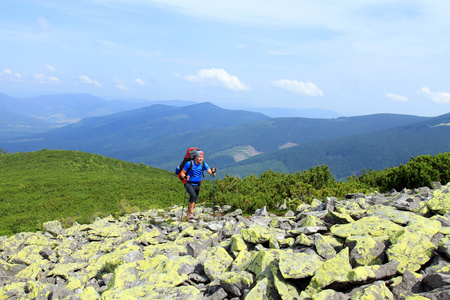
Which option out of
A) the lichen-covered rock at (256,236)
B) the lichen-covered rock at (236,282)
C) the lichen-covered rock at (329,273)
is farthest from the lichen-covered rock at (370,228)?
the lichen-covered rock at (236,282)

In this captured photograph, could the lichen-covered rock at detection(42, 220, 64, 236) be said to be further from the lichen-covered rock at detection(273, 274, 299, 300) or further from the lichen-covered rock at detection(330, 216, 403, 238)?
the lichen-covered rock at detection(330, 216, 403, 238)

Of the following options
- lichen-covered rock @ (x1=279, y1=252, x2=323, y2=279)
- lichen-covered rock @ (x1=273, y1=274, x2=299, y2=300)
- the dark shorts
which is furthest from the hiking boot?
lichen-covered rock @ (x1=273, y1=274, x2=299, y2=300)

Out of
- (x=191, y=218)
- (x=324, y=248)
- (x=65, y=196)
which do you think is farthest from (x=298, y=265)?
(x=65, y=196)

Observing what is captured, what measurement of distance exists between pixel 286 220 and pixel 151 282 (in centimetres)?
565

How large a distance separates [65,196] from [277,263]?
25697 millimetres

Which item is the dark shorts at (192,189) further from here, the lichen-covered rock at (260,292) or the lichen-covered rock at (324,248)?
the lichen-covered rock at (260,292)

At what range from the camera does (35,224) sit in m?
18.8

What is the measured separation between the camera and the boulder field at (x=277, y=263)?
17.8 ft

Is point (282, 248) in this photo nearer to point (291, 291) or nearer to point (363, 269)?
point (291, 291)

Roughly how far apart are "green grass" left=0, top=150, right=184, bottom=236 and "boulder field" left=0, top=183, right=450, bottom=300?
8.74 meters

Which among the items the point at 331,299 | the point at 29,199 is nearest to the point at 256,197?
the point at 331,299

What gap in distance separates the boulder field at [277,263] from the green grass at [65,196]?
28.7ft

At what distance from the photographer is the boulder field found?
541cm

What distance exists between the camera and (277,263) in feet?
20.9
